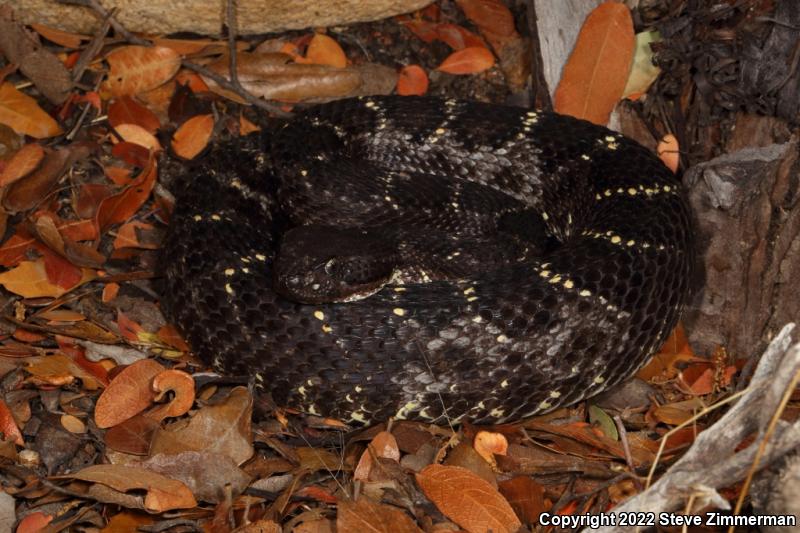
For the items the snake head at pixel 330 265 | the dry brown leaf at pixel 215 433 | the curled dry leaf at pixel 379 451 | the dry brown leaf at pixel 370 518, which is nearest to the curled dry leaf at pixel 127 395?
the dry brown leaf at pixel 215 433

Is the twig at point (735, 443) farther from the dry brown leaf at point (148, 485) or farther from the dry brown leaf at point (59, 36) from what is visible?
the dry brown leaf at point (59, 36)

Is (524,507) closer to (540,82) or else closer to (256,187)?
(256,187)

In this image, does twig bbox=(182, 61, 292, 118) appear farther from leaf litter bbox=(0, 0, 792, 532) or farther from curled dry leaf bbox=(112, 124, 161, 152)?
curled dry leaf bbox=(112, 124, 161, 152)

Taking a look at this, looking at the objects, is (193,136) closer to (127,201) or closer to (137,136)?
(137,136)

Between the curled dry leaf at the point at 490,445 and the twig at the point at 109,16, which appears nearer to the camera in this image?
the curled dry leaf at the point at 490,445

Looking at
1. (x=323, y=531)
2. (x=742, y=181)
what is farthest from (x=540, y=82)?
(x=323, y=531)

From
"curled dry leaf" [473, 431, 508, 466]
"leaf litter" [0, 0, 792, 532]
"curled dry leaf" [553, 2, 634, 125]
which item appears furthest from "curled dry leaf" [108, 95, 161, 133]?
"curled dry leaf" [473, 431, 508, 466]

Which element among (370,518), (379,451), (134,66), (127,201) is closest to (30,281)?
(127,201)
